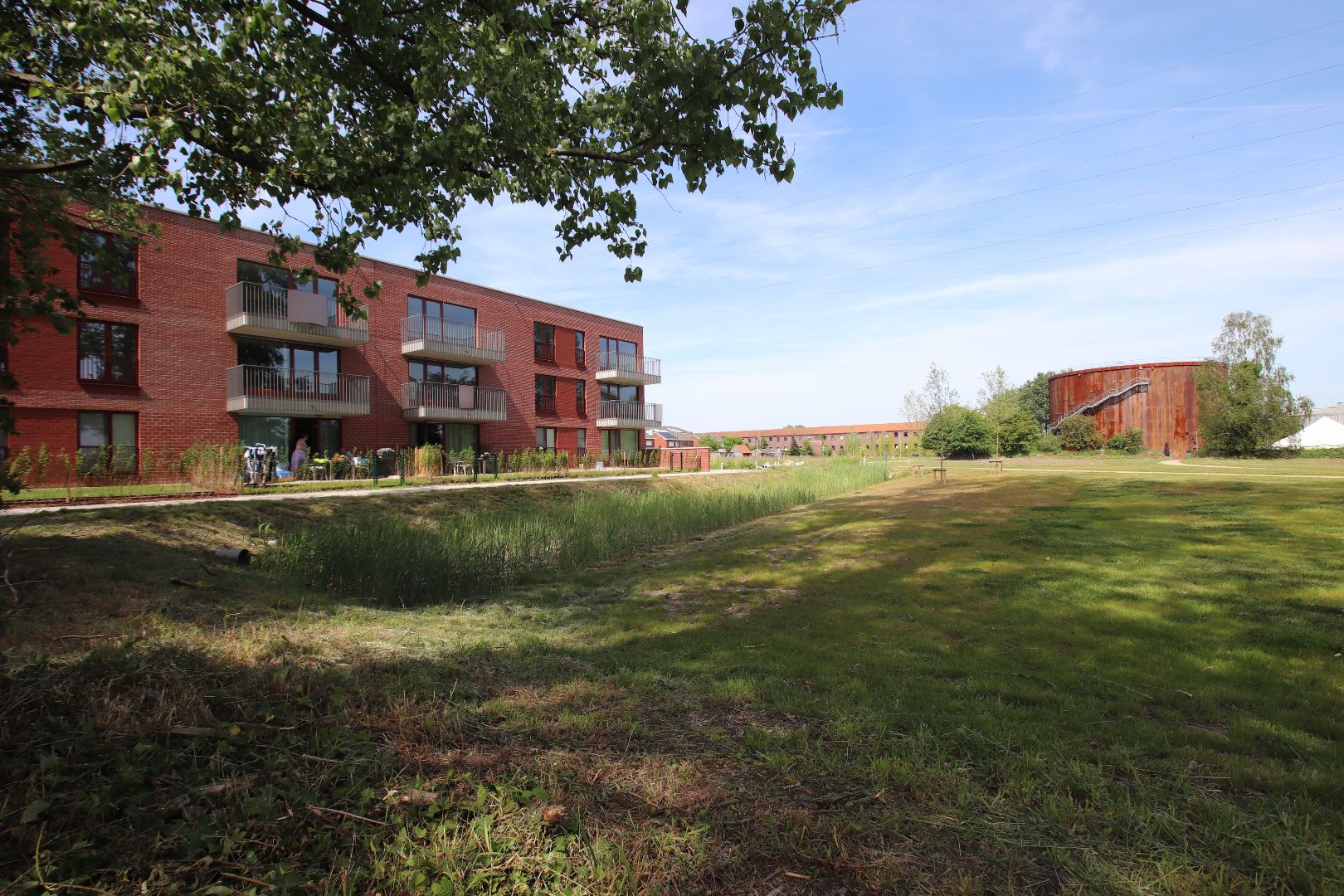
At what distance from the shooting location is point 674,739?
3.17 m

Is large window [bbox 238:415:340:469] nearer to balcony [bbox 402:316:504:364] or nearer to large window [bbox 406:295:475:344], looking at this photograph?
balcony [bbox 402:316:504:364]

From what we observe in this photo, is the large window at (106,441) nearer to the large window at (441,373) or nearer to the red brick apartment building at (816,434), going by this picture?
the large window at (441,373)

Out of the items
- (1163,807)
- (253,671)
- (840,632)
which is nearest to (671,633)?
(840,632)

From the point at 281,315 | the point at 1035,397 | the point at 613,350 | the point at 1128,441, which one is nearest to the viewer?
the point at 281,315

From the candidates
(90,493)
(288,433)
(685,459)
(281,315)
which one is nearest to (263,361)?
(281,315)

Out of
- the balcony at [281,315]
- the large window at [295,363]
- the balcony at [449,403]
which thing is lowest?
the balcony at [449,403]

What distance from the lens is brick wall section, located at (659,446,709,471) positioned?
30.4 metres

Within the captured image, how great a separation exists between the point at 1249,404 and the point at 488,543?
119 ft

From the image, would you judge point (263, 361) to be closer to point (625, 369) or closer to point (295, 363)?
point (295, 363)

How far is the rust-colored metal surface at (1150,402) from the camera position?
3847cm

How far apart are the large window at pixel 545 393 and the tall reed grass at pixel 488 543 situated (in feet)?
51.2

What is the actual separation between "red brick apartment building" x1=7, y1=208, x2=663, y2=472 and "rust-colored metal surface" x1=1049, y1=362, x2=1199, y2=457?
35.7 meters

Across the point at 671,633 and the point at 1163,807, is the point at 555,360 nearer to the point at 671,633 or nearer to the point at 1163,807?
the point at 671,633

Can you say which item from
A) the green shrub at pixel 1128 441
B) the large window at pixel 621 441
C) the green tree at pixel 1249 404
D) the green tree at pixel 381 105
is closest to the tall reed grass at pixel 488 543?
Answer: the green tree at pixel 381 105
